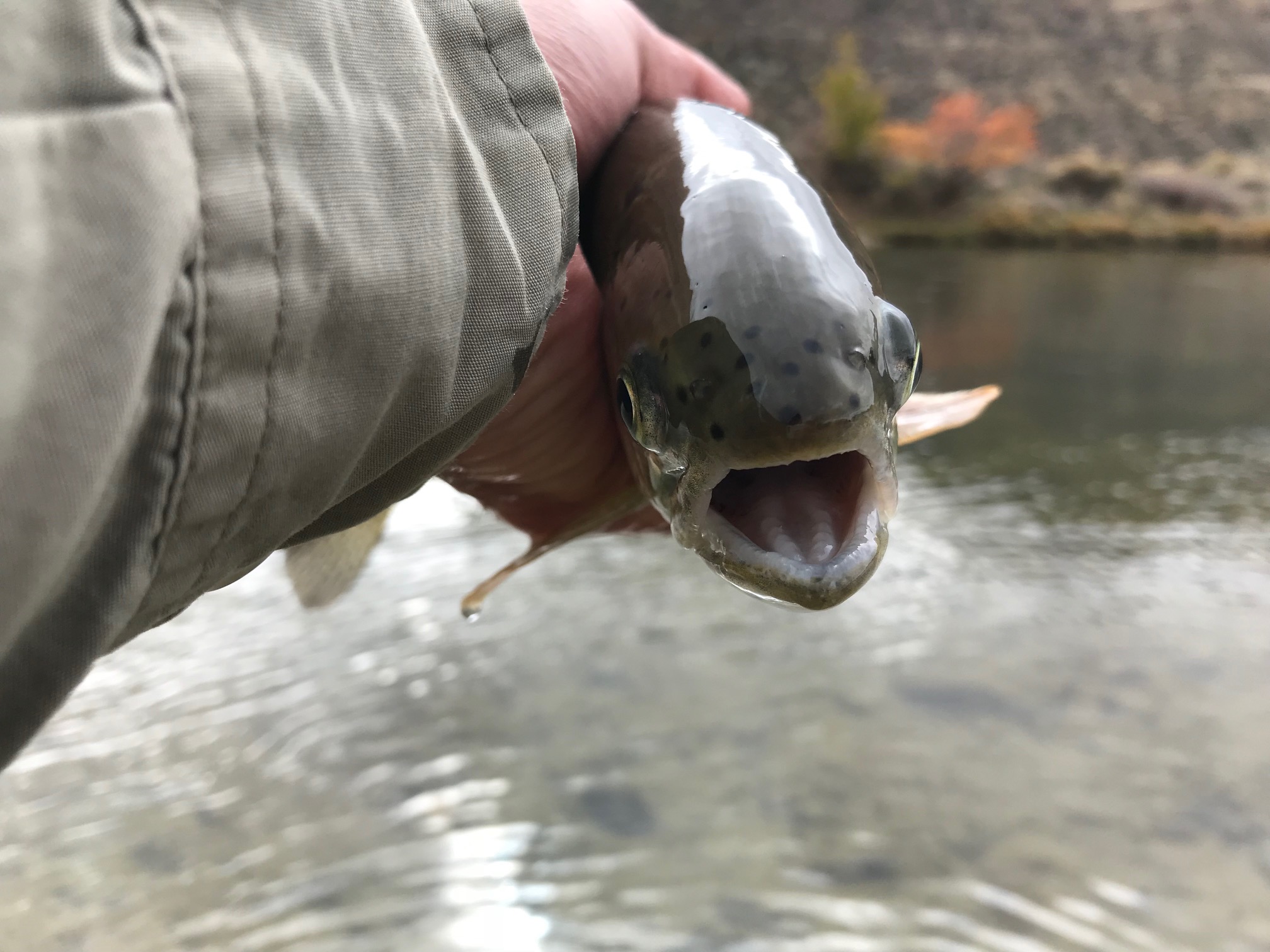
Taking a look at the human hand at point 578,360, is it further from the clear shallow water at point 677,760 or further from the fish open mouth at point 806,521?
the clear shallow water at point 677,760

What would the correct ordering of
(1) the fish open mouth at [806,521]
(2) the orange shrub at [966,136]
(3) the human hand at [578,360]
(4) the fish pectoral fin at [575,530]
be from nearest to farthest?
(1) the fish open mouth at [806,521] → (3) the human hand at [578,360] → (4) the fish pectoral fin at [575,530] → (2) the orange shrub at [966,136]

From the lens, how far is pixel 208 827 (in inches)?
122

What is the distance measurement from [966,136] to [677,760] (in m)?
22.5

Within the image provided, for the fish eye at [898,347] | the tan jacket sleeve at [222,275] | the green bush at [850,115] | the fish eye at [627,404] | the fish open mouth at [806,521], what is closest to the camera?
the tan jacket sleeve at [222,275]

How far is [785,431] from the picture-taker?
91cm

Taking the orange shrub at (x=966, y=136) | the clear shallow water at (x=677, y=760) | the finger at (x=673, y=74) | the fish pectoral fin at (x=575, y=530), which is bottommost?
the orange shrub at (x=966, y=136)

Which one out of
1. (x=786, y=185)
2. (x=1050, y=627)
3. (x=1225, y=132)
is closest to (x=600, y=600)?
(x=1050, y=627)

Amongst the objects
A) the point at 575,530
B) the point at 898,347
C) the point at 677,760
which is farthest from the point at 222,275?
the point at 677,760

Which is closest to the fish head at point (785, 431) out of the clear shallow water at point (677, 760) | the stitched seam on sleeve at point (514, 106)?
the stitched seam on sleeve at point (514, 106)

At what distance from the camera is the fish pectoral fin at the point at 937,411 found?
4.74 ft

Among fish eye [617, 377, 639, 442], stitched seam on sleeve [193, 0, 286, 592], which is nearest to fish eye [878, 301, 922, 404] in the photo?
fish eye [617, 377, 639, 442]

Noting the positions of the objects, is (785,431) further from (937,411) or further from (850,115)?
(850,115)

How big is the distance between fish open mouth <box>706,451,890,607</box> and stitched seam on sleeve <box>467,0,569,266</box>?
0.35 m

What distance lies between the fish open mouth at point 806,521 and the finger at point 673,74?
0.84m
